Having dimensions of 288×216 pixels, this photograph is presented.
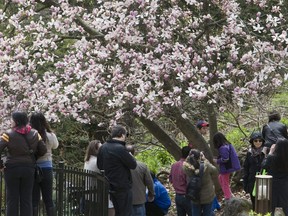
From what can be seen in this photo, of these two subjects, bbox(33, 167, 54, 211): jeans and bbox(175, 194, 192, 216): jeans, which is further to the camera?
bbox(175, 194, 192, 216): jeans

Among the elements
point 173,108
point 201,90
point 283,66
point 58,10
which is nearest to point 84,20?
point 58,10

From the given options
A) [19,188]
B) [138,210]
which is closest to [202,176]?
[138,210]

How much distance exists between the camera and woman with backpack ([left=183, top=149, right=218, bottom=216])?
396 inches

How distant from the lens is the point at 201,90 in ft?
33.4

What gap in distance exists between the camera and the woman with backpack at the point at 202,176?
10055 millimetres

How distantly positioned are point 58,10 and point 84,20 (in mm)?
594

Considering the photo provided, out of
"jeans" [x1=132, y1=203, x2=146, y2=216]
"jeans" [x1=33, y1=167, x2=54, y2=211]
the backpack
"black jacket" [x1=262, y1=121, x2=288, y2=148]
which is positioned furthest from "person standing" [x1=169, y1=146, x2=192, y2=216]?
"jeans" [x1=33, y1=167, x2=54, y2=211]

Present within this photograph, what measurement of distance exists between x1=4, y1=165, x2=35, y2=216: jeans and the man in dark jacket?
132 centimetres

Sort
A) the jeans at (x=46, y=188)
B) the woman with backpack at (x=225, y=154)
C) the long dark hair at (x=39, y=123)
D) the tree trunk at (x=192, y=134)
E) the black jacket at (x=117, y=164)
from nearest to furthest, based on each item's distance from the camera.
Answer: the long dark hair at (x=39, y=123) < the jeans at (x=46, y=188) < the black jacket at (x=117, y=164) < the woman with backpack at (x=225, y=154) < the tree trunk at (x=192, y=134)

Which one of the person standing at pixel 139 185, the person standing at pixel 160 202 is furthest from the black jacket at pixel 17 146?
the person standing at pixel 160 202

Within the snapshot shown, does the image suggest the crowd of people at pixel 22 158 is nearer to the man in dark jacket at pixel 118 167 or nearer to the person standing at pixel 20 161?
the person standing at pixel 20 161

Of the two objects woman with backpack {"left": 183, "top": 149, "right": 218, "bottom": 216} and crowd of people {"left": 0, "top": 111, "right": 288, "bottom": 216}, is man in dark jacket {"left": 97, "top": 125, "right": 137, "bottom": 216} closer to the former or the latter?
crowd of people {"left": 0, "top": 111, "right": 288, "bottom": 216}

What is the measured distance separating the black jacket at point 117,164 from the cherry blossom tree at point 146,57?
142cm

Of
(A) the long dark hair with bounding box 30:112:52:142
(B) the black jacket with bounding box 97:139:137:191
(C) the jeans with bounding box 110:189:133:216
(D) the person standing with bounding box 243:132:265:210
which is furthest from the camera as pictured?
(D) the person standing with bounding box 243:132:265:210
